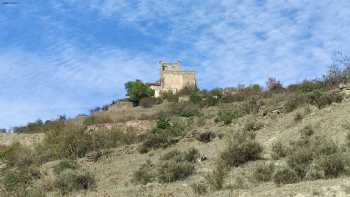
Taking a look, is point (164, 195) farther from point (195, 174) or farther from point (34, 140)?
point (34, 140)

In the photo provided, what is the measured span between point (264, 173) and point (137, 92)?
55925 mm

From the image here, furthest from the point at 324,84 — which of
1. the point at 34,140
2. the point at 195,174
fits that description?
A: the point at 34,140

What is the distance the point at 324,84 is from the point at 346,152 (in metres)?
17.4

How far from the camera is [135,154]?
27.9m

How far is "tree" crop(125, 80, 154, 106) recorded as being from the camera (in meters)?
70.7

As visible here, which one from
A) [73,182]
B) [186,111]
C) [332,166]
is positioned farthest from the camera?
[186,111]

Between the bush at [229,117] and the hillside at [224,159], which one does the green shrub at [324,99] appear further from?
the bush at [229,117]

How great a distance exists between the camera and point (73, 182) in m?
20.4

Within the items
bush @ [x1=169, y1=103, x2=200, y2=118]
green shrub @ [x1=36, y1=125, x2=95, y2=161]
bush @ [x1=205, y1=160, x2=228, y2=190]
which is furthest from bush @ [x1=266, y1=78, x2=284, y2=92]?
bush @ [x1=205, y1=160, x2=228, y2=190]

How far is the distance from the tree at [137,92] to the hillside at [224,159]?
32.8m

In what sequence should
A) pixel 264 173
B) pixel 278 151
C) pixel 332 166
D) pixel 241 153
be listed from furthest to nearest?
pixel 241 153
pixel 278 151
pixel 264 173
pixel 332 166

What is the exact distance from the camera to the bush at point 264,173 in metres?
15.6

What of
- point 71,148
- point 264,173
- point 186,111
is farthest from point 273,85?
point 264,173

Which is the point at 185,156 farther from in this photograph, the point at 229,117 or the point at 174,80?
the point at 174,80
